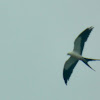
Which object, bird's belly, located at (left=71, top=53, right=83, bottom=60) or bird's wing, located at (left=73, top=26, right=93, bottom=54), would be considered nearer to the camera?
bird's wing, located at (left=73, top=26, right=93, bottom=54)

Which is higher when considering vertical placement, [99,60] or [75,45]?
[75,45]

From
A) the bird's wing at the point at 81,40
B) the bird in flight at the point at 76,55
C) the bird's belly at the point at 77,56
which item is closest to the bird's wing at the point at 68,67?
the bird in flight at the point at 76,55

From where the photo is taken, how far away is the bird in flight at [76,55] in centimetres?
2836

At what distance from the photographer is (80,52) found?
29328 millimetres

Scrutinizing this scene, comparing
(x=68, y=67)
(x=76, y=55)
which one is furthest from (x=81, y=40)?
(x=68, y=67)

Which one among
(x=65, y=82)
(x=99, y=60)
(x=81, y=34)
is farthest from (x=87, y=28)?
(x=65, y=82)

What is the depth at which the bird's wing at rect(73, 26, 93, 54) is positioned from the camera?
2814cm

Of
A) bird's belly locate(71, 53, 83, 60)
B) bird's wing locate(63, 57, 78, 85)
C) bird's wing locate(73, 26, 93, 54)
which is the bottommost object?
bird's wing locate(63, 57, 78, 85)

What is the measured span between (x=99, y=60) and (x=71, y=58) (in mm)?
3797

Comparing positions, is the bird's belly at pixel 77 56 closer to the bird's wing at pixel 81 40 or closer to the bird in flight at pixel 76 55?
the bird in flight at pixel 76 55

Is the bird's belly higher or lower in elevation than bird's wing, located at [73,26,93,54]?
lower

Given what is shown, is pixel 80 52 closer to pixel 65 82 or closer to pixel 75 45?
pixel 75 45

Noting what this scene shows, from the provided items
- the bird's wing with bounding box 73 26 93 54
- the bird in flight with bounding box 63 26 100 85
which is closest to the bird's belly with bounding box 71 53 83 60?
the bird in flight with bounding box 63 26 100 85

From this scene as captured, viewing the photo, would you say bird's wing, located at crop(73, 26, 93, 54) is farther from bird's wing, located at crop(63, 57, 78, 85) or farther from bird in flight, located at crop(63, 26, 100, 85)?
bird's wing, located at crop(63, 57, 78, 85)
